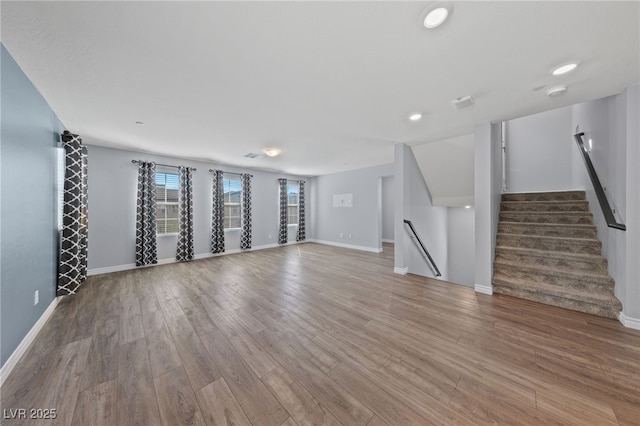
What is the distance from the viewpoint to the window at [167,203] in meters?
4.80

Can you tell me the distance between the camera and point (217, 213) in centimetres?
549

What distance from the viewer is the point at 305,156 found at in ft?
16.0

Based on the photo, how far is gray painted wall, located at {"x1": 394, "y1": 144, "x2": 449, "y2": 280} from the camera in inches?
157

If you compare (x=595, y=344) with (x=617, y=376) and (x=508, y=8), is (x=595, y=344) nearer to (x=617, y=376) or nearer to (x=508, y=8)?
(x=617, y=376)

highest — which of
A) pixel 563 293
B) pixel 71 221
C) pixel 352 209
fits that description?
pixel 352 209

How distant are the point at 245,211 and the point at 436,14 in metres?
5.71

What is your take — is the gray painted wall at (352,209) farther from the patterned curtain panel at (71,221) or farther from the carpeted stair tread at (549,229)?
the patterned curtain panel at (71,221)

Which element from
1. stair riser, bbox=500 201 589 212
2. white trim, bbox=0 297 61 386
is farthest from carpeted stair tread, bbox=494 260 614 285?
white trim, bbox=0 297 61 386

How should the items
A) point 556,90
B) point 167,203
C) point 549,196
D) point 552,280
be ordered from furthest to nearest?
point 167,203 → point 549,196 → point 552,280 → point 556,90

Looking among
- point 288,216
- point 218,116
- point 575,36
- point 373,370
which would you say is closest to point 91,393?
point 373,370

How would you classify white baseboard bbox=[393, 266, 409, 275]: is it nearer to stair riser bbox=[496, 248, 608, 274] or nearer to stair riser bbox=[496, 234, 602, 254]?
stair riser bbox=[496, 248, 608, 274]

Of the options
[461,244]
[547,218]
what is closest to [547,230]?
[547,218]

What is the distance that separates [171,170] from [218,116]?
3049mm

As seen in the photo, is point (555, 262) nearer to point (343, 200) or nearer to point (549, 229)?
point (549, 229)
